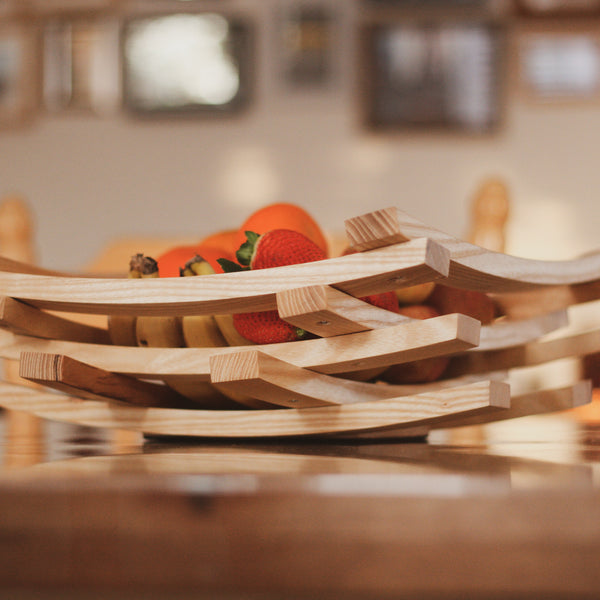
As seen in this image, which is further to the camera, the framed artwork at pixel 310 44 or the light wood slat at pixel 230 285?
the framed artwork at pixel 310 44

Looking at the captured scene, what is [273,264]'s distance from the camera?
0.46 meters

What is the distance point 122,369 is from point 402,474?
0.72ft

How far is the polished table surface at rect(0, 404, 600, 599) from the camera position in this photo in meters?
0.25

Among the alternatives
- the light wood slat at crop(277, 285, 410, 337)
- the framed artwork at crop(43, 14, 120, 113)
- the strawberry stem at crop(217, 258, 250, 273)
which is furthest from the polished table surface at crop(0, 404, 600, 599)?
the framed artwork at crop(43, 14, 120, 113)

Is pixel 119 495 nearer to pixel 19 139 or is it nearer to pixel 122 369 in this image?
pixel 122 369

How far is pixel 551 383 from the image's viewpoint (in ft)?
5.45

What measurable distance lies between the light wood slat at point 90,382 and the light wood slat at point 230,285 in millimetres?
36

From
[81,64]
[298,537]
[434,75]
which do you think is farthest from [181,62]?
[298,537]

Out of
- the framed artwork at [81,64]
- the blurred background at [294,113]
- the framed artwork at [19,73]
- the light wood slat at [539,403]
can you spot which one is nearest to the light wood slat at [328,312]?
the light wood slat at [539,403]

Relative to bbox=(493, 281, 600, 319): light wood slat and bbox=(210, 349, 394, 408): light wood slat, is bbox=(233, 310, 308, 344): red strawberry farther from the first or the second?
bbox=(493, 281, 600, 319): light wood slat

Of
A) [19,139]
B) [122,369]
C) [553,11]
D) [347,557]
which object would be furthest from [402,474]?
[19,139]

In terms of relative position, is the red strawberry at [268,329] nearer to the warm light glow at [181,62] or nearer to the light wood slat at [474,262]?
the light wood slat at [474,262]

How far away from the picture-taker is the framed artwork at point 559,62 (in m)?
2.71

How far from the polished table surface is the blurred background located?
2.48 meters
